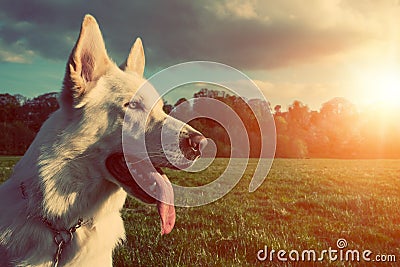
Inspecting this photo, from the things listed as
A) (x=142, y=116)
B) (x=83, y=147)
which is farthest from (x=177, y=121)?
(x=83, y=147)

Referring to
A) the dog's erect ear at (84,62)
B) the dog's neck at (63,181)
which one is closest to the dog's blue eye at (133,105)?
the dog's erect ear at (84,62)

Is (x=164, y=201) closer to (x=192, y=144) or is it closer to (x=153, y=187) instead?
(x=153, y=187)

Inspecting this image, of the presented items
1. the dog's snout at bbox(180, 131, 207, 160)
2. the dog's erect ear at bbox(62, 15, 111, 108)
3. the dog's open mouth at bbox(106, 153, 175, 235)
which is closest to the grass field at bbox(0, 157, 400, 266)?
the dog's open mouth at bbox(106, 153, 175, 235)

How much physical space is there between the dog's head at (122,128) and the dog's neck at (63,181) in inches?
4.4

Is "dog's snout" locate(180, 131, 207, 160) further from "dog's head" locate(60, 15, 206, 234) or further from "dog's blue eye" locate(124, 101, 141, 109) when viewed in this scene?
"dog's blue eye" locate(124, 101, 141, 109)

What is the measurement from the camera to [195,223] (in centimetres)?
769

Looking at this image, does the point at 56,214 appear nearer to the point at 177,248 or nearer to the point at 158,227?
the point at 177,248

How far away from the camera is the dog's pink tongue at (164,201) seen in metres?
4.00

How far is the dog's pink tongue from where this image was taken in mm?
4004

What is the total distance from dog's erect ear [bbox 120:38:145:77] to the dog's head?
46 centimetres

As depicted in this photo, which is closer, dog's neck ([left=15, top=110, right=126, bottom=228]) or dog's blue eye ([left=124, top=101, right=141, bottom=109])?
dog's neck ([left=15, top=110, right=126, bottom=228])

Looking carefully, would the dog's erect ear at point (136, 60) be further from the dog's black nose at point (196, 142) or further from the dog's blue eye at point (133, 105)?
the dog's black nose at point (196, 142)

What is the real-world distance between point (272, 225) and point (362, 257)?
2.09 metres

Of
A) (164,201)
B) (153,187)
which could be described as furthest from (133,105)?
(164,201)
